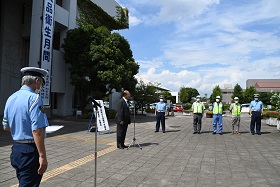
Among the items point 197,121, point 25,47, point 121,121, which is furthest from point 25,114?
point 25,47

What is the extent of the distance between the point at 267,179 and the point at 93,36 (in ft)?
51.0

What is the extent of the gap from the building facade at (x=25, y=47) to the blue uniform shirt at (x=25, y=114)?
14.8 metres

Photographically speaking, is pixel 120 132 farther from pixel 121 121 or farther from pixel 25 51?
pixel 25 51

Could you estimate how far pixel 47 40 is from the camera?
15.4m

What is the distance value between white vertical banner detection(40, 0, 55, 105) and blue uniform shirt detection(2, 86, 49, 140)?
1280 cm

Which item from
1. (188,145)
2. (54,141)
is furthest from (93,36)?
(188,145)

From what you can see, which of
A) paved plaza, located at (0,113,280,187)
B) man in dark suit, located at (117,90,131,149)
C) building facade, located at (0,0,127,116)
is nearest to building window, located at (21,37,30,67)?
building facade, located at (0,0,127,116)

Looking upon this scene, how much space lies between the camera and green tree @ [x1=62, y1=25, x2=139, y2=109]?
17625mm

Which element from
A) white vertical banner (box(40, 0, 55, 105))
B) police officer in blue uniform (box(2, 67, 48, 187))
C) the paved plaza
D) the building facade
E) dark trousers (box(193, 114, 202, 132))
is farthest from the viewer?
the building facade

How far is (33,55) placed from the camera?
15.4m

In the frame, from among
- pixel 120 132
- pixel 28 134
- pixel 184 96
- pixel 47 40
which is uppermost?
pixel 47 40

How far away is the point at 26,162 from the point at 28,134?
293 millimetres

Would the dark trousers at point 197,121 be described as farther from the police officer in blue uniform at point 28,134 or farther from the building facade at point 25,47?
the police officer in blue uniform at point 28,134

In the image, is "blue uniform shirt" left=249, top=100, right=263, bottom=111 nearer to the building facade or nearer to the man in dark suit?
the man in dark suit
